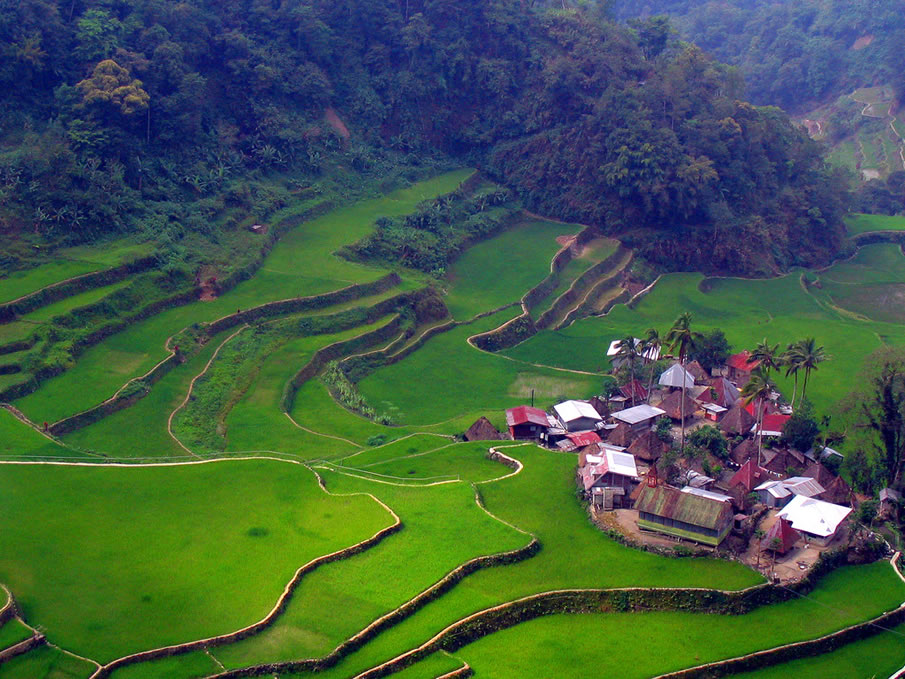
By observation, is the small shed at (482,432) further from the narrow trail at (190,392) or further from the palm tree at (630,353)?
the narrow trail at (190,392)

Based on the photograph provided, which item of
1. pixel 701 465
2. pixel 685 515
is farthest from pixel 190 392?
pixel 685 515

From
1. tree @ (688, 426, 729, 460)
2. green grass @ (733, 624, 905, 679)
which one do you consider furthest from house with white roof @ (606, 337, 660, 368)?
green grass @ (733, 624, 905, 679)

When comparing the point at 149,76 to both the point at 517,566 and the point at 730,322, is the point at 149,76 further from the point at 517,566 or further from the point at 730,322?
the point at 517,566

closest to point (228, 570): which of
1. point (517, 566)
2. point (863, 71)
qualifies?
point (517, 566)

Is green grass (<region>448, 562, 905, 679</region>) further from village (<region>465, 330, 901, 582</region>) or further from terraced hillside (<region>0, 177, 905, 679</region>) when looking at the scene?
village (<region>465, 330, 901, 582</region>)

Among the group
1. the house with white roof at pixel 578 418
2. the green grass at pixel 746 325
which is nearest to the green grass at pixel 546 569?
the house with white roof at pixel 578 418

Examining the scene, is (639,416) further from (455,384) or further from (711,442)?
(455,384)
